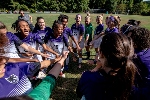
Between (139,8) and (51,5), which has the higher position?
(51,5)

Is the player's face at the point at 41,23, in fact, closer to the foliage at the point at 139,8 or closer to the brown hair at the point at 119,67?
the brown hair at the point at 119,67

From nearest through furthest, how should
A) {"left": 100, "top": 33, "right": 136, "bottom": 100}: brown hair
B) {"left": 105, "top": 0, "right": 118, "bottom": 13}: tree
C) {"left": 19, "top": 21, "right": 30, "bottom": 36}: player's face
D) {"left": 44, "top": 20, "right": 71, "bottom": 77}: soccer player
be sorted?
{"left": 100, "top": 33, "right": 136, "bottom": 100}: brown hair
{"left": 19, "top": 21, "right": 30, "bottom": 36}: player's face
{"left": 44, "top": 20, "right": 71, "bottom": 77}: soccer player
{"left": 105, "top": 0, "right": 118, "bottom": 13}: tree

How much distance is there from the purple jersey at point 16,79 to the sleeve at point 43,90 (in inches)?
14.7

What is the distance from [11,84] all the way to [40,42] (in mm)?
3228

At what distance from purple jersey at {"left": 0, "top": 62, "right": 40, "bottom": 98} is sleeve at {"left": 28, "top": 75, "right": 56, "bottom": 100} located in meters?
0.37

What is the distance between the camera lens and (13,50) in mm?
4422

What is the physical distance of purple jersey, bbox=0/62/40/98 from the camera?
76.2 inches

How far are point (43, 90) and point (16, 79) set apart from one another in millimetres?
477

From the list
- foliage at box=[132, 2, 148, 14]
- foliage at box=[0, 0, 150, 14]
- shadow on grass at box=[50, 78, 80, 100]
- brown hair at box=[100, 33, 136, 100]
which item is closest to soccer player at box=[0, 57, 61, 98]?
brown hair at box=[100, 33, 136, 100]

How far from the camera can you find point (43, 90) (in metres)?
1.68

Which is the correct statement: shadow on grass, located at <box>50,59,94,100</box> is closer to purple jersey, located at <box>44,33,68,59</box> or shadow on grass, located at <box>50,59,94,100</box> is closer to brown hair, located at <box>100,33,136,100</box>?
purple jersey, located at <box>44,33,68,59</box>

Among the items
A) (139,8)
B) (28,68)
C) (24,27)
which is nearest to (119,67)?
(28,68)

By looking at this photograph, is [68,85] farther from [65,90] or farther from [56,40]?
[56,40]

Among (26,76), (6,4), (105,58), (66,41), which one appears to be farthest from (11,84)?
(6,4)
